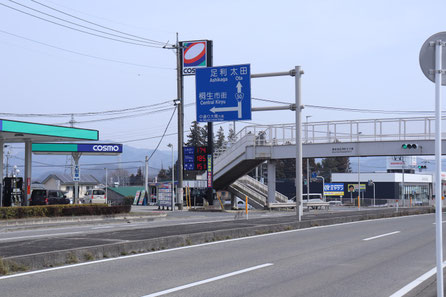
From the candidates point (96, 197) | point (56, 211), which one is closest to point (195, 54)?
point (56, 211)

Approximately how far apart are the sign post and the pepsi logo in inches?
1387

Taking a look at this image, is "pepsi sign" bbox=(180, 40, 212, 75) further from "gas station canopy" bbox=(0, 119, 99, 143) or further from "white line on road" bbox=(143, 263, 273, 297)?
"white line on road" bbox=(143, 263, 273, 297)

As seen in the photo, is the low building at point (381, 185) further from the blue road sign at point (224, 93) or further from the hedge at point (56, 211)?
the blue road sign at point (224, 93)

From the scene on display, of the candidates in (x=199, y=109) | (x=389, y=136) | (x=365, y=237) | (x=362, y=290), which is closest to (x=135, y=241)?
(x=362, y=290)

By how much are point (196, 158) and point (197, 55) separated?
317 inches

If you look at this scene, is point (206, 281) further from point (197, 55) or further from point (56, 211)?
point (197, 55)

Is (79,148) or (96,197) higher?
(79,148)

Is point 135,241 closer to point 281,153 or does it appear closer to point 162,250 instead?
point 162,250

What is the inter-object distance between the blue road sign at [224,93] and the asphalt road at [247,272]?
32.4ft

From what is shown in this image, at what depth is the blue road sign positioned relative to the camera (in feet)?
79.4

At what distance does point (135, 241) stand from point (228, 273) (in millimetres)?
3482

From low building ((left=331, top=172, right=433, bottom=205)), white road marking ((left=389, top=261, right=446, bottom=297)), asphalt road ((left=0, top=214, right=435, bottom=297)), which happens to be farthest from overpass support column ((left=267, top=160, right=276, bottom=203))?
low building ((left=331, top=172, right=433, bottom=205))

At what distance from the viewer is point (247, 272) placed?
10.2m

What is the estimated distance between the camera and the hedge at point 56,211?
25688 mm
